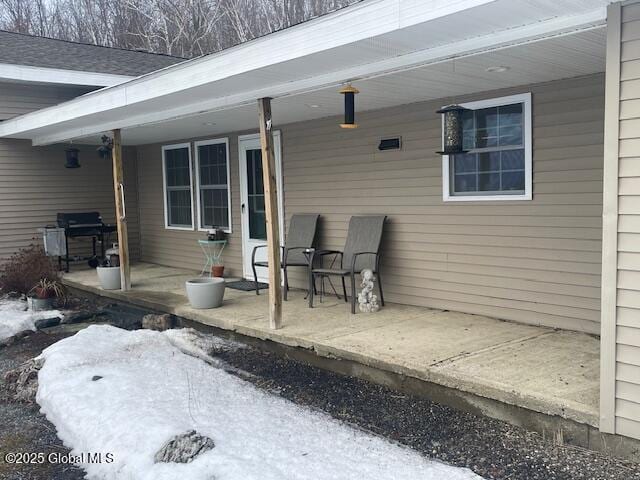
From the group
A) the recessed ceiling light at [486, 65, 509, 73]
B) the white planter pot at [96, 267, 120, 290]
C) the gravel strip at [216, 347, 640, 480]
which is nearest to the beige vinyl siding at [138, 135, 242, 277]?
the white planter pot at [96, 267, 120, 290]

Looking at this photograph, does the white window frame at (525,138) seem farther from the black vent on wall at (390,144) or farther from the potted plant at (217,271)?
the potted plant at (217,271)

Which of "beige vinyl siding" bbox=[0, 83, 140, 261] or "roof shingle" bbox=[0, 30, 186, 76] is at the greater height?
"roof shingle" bbox=[0, 30, 186, 76]

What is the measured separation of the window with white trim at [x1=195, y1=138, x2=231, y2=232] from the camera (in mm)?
8055

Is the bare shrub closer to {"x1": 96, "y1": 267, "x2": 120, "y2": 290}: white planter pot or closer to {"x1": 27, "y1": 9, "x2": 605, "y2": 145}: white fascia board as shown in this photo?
{"x1": 96, "y1": 267, "x2": 120, "y2": 290}: white planter pot

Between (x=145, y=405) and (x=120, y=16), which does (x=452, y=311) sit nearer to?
(x=145, y=405)

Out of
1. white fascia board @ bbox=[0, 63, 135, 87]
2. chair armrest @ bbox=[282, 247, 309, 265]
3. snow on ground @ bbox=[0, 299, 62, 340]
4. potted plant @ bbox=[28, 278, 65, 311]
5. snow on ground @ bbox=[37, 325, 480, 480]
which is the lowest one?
snow on ground @ bbox=[0, 299, 62, 340]

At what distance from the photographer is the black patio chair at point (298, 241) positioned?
6441 millimetres

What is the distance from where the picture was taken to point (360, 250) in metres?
5.83

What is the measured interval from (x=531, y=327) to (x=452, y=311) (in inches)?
31.9

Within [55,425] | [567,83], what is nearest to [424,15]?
[567,83]

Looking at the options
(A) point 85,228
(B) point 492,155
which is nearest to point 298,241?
(B) point 492,155

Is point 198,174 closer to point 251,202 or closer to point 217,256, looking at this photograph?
point 217,256

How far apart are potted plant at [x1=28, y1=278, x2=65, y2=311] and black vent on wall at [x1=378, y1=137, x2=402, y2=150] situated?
168 inches

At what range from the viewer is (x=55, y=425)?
3.71m
